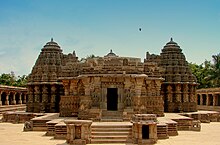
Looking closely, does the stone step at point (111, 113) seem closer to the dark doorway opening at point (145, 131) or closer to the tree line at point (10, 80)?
the dark doorway opening at point (145, 131)

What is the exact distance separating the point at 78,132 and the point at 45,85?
41.5ft

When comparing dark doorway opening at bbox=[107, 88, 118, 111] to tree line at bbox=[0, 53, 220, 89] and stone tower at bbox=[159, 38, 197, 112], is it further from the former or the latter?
tree line at bbox=[0, 53, 220, 89]

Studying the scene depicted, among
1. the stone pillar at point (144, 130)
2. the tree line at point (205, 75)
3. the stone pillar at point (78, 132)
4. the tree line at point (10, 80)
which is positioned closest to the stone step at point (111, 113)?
the stone pillar at point (144, 130)

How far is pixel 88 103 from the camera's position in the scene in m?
17.8

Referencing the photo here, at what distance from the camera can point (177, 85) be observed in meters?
25.6

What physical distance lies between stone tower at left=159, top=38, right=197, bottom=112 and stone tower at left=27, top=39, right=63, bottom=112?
360 inches

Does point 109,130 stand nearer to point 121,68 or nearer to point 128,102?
point 128,102

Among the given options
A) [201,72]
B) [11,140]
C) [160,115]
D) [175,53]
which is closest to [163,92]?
[175,53]

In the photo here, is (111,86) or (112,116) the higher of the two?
(111,86)

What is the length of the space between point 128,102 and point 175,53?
10.7 metres

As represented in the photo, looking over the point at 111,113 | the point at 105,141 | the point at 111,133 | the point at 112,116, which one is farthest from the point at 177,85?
the point at 105,141

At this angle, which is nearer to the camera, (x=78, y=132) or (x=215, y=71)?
(x=78, y=132)

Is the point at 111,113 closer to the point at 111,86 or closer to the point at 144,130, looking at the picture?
the point at 111,86

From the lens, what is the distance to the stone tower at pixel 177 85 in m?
25.6
